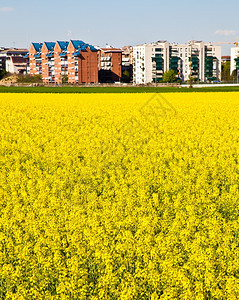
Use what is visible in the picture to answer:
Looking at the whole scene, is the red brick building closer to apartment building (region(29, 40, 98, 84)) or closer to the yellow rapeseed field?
apartment building (region(29, 40, 98, 84))

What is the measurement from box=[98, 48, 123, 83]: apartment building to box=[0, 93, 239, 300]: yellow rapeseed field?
146654 millimetres

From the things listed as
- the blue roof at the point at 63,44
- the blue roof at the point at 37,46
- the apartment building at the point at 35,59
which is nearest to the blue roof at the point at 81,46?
the blue roof at the point at 63,44

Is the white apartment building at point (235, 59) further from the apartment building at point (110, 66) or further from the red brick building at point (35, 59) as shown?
Result: the red brick building at point (35, 59)

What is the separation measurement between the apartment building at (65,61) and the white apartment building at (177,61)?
70.2 ft

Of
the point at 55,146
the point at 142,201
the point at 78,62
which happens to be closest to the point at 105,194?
the point at 142,201

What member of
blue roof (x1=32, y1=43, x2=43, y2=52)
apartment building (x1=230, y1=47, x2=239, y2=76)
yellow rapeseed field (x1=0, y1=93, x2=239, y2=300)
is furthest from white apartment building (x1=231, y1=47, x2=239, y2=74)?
yellow rapeseed field (x1=0, y1=93, x2=239, y2=300)

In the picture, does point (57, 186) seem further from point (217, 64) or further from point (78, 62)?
point (217, 64)

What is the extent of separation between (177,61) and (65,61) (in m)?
40.1

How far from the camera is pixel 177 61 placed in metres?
170

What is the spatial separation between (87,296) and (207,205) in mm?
3585

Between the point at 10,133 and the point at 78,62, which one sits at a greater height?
the point at 78,62

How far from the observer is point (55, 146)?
629 inches

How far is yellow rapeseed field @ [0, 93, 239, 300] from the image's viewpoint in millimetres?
6035

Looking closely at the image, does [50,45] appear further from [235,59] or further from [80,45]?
[235,59]
